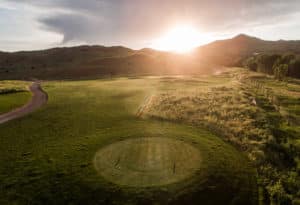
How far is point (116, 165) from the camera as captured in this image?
19.3 metres

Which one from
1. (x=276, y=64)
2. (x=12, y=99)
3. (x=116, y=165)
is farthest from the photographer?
(x=276, y=64)

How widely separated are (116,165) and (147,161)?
261cm

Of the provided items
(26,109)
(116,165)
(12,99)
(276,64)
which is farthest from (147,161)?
(276,64)

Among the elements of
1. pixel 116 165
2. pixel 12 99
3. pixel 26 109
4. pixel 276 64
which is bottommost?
pixel 116 165

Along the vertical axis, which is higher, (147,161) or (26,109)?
(26,109)

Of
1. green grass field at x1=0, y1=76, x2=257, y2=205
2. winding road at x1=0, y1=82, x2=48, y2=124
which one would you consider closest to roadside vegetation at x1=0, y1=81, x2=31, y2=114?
winding road at x1=0, y1=82, x2=48, y2=124

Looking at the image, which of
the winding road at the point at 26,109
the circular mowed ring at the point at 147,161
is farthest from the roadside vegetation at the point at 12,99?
the circular mowed ring at the point at 147,161

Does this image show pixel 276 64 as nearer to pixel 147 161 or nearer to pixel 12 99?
pixel 12 99

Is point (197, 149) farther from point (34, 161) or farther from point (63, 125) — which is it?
point (63, 125)

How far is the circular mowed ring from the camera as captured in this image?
57.2ft

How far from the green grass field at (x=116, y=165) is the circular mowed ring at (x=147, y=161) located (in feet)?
0.24

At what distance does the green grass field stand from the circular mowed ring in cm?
7

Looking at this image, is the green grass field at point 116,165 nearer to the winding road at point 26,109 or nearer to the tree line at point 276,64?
the winding road at point 26,109

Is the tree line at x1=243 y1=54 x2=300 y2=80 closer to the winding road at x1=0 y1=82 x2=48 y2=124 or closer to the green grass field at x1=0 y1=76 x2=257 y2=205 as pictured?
the green grass field at x1=0 y1=76 x2=257 y2=205
